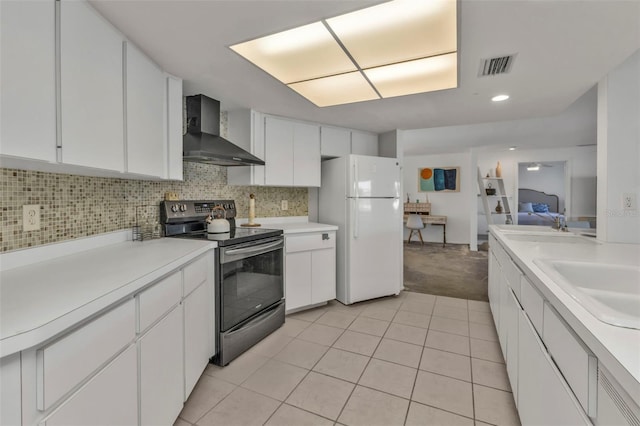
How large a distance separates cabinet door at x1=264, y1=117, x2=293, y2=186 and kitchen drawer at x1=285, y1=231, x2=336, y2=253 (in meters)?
0.64

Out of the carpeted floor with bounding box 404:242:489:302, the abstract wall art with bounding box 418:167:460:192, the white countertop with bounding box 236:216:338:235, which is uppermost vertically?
the abstract wall art with bounding box 418:167:460:192

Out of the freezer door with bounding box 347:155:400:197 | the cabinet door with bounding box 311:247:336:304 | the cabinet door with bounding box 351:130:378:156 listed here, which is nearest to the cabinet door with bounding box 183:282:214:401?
the cabinet door with bounding box 311:247:336:304

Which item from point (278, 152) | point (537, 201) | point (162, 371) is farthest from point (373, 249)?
point (537, 201)

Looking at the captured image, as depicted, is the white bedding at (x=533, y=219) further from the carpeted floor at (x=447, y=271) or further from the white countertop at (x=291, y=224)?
the white countertop at (x=291, y=224)

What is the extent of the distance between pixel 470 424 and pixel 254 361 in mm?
1431

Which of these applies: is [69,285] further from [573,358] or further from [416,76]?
[416,76]

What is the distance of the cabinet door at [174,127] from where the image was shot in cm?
212

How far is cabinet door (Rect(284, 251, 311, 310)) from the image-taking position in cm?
296


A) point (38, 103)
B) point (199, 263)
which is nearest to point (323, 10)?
point (38, 103)

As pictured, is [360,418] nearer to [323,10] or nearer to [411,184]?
[323,10]

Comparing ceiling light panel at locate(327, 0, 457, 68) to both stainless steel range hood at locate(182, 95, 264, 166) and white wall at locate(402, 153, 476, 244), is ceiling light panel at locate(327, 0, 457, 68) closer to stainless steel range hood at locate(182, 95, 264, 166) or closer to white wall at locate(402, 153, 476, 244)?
stainless steel range hood at locate(182, 95, 264, 166)

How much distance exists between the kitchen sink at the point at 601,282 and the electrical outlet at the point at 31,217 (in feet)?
7.35

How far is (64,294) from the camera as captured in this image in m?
0.96

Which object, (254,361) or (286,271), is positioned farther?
(286,271)
